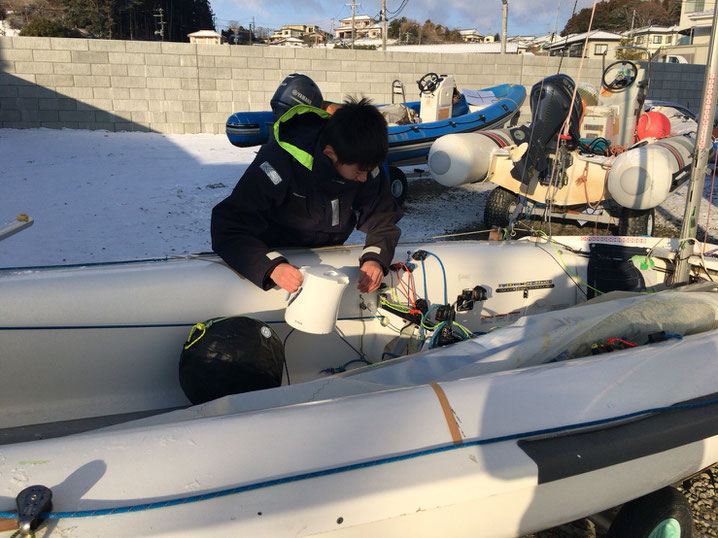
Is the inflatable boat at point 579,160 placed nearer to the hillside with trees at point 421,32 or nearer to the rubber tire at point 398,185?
the rubber tire at point 398,185

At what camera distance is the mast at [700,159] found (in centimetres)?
241

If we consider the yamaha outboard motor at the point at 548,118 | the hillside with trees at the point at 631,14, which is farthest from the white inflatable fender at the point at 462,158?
the hillside with trees at the point at 631,14

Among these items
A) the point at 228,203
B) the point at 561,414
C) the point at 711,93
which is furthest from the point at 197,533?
the point at 711,93

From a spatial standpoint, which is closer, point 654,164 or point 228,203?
point 228,203

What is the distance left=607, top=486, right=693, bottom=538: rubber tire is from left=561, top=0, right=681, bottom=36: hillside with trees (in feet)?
57.0

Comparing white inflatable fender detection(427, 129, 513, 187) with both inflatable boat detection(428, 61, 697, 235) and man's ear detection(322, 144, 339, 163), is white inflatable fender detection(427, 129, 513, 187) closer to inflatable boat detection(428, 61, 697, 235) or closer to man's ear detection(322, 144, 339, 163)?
inflatable boat detection(428, 61, 697, 235)

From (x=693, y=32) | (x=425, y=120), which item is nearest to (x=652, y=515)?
(x=425, y=120)

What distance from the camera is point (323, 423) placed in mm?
1415

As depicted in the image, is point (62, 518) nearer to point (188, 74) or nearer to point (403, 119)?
point (403, 119)

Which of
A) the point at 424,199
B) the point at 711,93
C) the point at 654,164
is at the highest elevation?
the point at 711,93

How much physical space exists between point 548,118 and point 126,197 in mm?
4294

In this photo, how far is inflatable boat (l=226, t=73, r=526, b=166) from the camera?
6383 millimetres

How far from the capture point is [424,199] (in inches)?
275

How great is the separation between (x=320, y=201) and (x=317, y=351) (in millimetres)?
665
